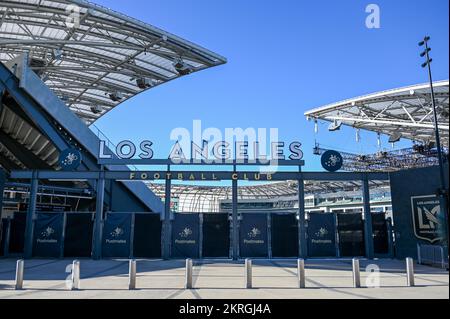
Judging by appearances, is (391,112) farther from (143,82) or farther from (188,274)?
(188,274)

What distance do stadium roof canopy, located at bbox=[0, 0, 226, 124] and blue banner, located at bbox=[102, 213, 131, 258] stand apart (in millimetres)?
15859

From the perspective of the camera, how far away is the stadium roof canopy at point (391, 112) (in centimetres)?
4047

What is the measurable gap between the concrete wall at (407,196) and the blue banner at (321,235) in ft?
11.5

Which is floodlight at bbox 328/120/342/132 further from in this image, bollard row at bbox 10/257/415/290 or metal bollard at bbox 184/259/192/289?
metal bollard at bbox 184/259/192/289

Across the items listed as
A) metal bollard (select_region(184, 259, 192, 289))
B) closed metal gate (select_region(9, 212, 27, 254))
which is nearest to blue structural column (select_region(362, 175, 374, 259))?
metal bollard (select_region(184, 259, 192, 289))

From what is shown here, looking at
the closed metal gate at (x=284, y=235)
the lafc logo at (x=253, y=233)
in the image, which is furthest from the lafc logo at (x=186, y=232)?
the closed metal gate at (x=284, y=235)

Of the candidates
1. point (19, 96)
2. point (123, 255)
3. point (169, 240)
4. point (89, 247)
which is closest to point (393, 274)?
point (169, 240)

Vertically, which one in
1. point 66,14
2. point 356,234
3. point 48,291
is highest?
point 66,14

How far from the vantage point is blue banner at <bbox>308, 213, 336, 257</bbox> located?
22.6 meters

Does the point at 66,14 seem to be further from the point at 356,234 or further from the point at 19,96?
the point at 356,234

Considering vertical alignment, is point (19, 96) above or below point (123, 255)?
above

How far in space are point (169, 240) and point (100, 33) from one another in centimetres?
→ 1975
